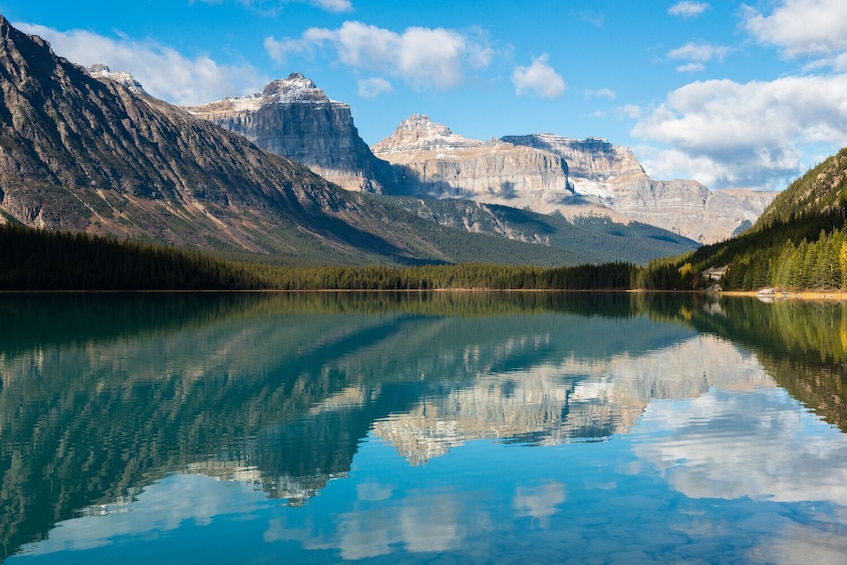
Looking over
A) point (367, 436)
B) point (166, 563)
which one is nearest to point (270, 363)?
point (367, 436)

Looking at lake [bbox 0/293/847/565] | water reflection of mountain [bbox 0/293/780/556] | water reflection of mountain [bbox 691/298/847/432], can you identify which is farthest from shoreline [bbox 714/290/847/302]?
lake [bbox 0/293/847/565]

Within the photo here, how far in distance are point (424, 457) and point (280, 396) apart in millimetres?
18895

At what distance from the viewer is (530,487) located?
90.9ft

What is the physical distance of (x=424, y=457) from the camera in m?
32.1

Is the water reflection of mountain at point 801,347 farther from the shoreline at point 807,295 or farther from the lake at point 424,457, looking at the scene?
the shoreline at point 807,295

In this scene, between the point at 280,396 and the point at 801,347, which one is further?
the point at 801,347

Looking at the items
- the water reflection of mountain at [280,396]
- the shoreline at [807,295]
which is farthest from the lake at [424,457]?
the shoreline at [807,295]

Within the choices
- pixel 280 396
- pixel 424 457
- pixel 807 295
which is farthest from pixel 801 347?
pixel 807 295

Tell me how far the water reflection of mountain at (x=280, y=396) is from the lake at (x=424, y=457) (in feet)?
0.65

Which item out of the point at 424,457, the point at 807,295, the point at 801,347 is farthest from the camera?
the point at 807,295

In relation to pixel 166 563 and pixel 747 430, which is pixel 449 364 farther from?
pixel 166 563

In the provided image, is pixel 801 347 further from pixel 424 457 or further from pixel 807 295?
pixel 807 295

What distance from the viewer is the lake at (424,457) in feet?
74.3

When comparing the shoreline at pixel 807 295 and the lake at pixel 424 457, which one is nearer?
the lake at pixel 424 457
